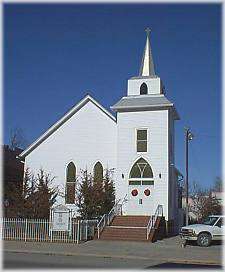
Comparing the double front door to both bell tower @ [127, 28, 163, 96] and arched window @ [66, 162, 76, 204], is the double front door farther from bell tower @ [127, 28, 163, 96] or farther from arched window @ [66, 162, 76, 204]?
bell tower @ [127, 28, 163, 96]

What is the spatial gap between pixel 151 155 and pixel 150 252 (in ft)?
37.0

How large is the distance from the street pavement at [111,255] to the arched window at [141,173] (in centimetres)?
698

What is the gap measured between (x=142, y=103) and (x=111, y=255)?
48.0ft

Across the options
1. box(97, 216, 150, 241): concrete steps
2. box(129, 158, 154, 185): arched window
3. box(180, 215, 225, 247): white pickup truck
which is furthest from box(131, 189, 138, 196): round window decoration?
box(180, 215, 225, 247): white pickup truck

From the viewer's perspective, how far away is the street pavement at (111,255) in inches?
618

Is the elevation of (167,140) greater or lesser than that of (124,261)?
greater

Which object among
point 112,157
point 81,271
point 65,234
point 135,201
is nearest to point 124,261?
point 81,271

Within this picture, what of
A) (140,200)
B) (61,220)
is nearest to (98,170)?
(140,200)

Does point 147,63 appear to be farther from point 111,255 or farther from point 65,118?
point 111,255

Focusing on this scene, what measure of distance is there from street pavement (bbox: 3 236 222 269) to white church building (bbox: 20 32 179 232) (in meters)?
6.86

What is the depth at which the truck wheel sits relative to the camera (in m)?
22.7

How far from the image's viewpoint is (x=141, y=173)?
98.9 ft

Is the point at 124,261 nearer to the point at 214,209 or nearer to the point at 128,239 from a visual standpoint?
the point at 128,239

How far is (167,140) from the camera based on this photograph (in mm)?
30000
